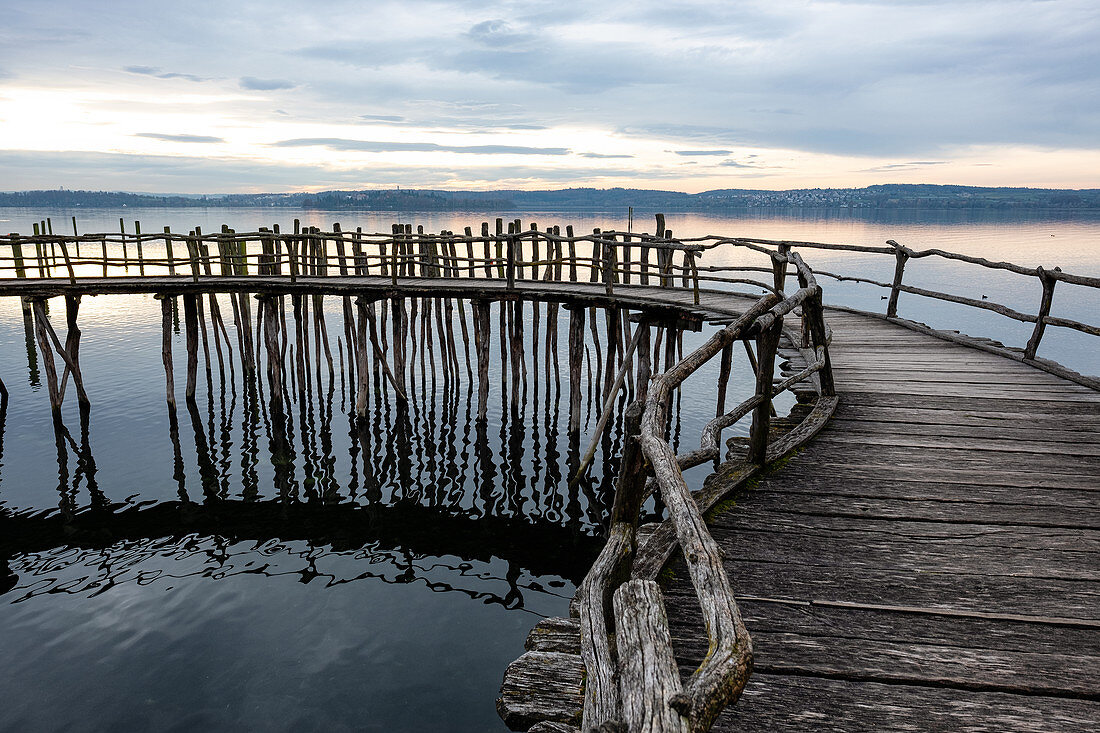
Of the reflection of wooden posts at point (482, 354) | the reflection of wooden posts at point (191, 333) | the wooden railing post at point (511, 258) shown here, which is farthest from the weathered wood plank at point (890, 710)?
the reflection of wooden posts at point (191, 333)

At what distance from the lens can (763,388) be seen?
4.93 metres

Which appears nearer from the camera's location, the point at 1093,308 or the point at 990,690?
the point at 990,690

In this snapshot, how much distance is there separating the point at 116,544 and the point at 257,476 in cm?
313

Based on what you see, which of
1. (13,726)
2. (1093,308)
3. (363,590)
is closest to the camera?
(13,726)

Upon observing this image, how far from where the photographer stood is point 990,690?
2795mm

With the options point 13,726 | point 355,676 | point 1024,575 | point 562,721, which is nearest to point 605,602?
point 562,721

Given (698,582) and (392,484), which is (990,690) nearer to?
(698,582)

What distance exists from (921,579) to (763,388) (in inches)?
66.5

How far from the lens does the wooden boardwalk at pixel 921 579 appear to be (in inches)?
108

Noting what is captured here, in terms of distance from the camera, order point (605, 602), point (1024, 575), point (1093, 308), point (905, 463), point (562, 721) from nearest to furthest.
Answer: point (562, 721) → point (605, 602) → point (1024, 575) → point (905, 463) → point (1093, 308)

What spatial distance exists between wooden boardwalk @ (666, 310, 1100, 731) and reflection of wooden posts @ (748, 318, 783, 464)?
0.79 feet

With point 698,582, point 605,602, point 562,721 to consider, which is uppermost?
point 698,582

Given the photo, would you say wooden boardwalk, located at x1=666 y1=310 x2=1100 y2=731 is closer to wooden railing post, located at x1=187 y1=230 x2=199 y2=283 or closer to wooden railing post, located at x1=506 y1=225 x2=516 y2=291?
wooden railing post, located at x1=506 y1=225 x2=516 y2=291

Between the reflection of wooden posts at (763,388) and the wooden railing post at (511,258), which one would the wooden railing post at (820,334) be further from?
the wooden railing post at (511,258)
